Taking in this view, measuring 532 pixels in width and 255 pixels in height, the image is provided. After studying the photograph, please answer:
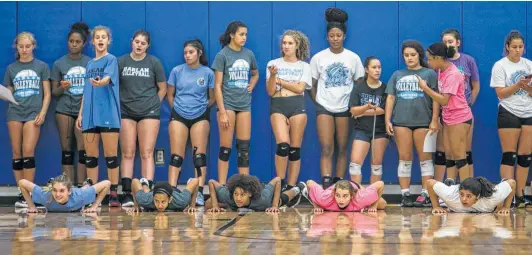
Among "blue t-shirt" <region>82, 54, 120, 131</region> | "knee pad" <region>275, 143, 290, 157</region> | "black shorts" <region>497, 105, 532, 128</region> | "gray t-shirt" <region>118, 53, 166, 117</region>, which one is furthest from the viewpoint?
"gray t-shirt" <region>118, 53, 166, 117</region>

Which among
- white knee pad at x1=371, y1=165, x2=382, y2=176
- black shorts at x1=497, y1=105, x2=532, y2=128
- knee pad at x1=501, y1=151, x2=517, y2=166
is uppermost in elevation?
black shorts at x1=497, y1=105, x2=532, y2=128

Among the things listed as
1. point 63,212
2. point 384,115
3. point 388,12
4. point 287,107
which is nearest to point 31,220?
point 63,212

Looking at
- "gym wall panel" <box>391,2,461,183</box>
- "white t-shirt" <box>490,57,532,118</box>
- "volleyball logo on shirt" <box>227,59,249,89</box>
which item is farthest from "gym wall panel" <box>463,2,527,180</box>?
"volleyball logo on shirt" <box>227,59,249,89</box>

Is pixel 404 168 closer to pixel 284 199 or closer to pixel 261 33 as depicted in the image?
pixel 284 199

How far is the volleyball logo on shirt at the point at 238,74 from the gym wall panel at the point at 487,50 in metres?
2.53

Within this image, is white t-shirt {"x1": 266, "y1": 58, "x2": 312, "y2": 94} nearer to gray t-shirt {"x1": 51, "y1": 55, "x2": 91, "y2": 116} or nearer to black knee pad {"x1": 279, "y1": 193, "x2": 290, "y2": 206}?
black knee pad {"x1": 279, "y1": 193, "x2": 290, "y2": 206}

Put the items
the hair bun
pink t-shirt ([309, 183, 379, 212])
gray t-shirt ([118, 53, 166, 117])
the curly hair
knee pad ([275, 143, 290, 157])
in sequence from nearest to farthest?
the curly hair, pink t-shirt ([309, 183, 379, 212]), knee pad ([275, 143, 290, 157]), gray t-shirt ([118, 53, 166, 117]), the hair bun

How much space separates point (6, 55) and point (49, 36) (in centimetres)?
53

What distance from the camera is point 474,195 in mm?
9367

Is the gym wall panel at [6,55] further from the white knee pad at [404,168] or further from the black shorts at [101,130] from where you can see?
the white knee pad at [404,168]

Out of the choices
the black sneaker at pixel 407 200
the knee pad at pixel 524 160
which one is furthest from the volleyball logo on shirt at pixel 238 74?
the knee pad at pixel 524 160

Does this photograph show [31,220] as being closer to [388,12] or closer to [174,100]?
[174,100]

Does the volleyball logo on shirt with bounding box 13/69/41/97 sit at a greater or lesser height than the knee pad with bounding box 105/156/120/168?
greater

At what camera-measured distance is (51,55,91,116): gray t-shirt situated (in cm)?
1104
